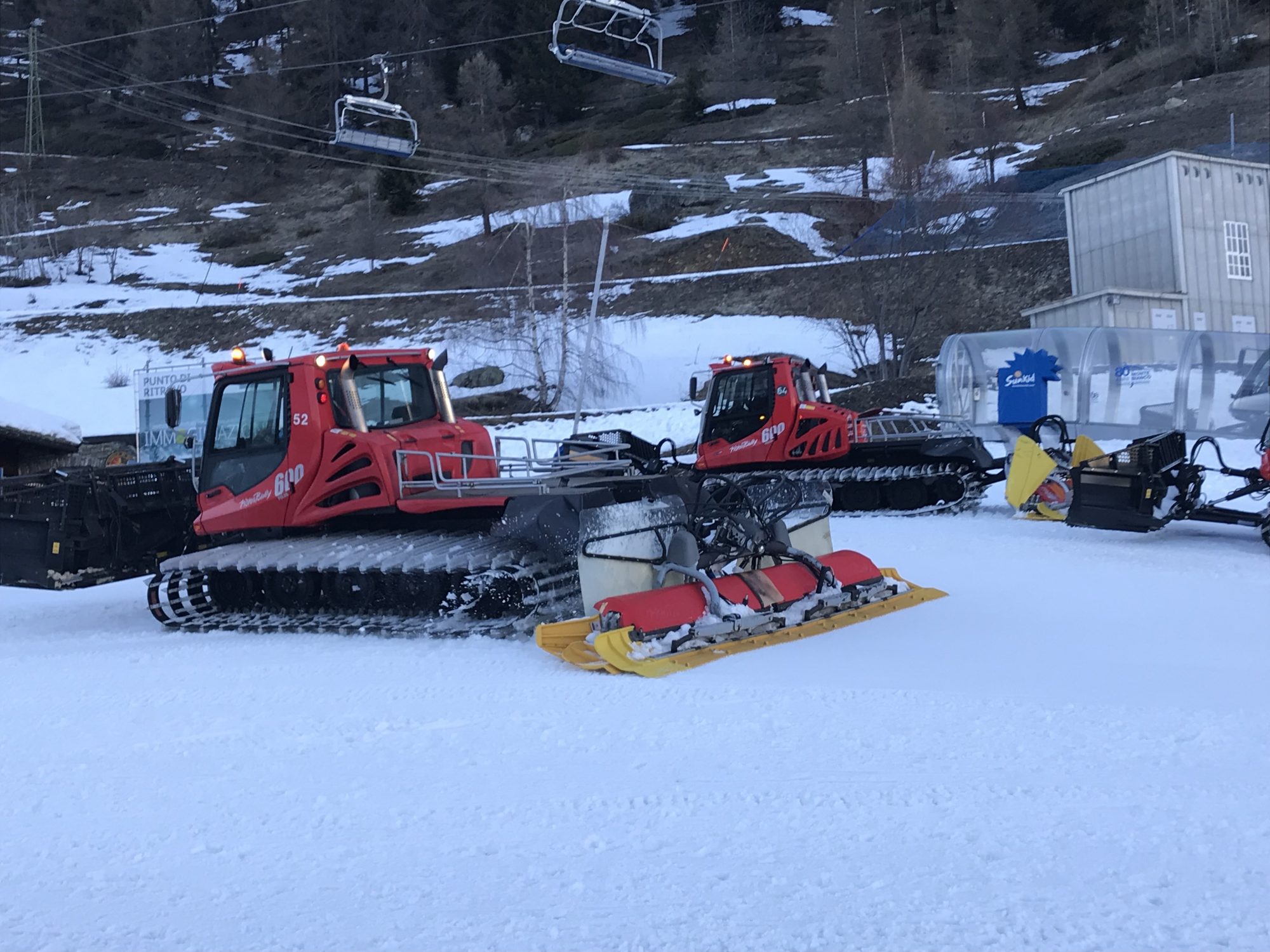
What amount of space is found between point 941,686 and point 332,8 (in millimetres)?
70477

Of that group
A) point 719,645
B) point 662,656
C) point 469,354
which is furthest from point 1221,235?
point 662,656

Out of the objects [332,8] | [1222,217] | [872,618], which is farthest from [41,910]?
[332,8]

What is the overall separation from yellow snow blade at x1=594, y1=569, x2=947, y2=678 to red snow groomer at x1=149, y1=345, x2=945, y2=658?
52 mm

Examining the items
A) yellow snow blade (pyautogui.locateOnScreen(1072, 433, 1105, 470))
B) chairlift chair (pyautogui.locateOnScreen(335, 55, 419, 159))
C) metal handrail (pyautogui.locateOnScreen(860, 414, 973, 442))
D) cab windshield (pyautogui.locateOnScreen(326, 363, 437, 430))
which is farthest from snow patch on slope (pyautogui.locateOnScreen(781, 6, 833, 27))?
cab windshield (pyautogui.locateOnScreen(326, 363, 437, 430))

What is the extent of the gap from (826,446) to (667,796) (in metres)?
10.7

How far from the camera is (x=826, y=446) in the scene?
14.5 metres

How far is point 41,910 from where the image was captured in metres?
3.45

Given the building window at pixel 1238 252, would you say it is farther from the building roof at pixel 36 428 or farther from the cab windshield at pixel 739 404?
the building roof at pixel 36 428

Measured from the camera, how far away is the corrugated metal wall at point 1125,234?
78.3 ft

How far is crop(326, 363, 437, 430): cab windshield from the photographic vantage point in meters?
8.60

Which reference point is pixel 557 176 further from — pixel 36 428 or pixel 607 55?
pixel 607 55

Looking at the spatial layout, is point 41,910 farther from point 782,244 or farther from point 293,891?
point 782,244

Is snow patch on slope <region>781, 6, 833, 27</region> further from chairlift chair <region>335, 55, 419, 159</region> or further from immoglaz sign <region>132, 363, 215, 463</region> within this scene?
chairlift chair <region>335, 55, 419, 159</region>

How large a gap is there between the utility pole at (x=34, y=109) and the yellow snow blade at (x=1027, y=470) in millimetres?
57410
